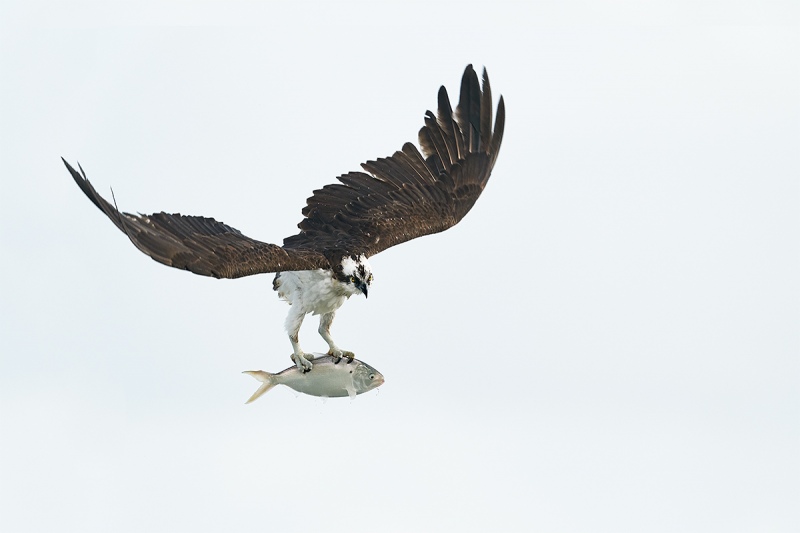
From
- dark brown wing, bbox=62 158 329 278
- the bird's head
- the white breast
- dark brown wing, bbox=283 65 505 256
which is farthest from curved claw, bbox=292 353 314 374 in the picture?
dark brown wing, bbox=283 65 505 256

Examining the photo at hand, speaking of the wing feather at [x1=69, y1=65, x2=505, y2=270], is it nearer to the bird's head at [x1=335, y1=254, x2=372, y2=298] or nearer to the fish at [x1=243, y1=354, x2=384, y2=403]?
the bird's head at [x1=335, y1=254, x2=372, y2=298]

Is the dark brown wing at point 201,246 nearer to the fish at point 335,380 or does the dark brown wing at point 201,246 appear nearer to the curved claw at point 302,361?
the curved claw at point 302,361

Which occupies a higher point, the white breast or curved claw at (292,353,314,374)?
the white breast

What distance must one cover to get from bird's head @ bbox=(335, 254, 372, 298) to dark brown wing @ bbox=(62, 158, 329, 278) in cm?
28

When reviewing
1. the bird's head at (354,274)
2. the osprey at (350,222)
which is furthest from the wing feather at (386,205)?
the bird's head at (354,274)

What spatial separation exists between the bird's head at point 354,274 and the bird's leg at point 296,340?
1069 millimetres

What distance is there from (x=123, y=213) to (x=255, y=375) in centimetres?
337

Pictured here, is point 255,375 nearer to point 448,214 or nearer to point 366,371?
point 366,371

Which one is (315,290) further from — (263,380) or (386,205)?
(386,205)

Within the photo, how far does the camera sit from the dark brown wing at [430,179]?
29750 mm

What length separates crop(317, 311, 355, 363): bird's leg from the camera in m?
27.6

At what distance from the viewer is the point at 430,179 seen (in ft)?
102

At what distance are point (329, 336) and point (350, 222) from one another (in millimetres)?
2450

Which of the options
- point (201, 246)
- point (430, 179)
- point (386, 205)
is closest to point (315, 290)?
point (201, 246)
